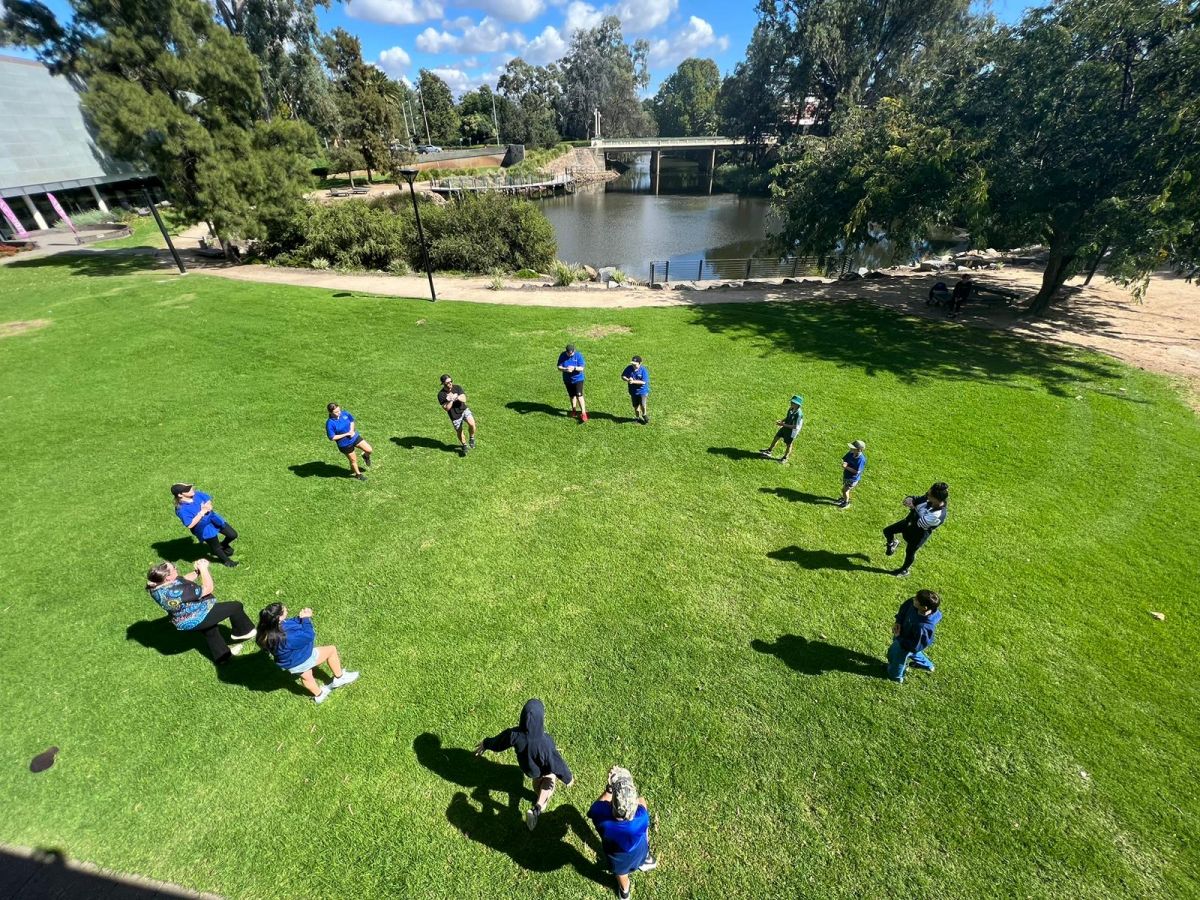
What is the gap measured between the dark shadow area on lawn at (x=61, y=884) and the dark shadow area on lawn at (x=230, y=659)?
1.84 meters

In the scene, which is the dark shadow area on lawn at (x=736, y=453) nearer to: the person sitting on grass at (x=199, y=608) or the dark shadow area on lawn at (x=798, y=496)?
the dark shadow area on lawn at (x=798, y=496)

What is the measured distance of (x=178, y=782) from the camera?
5.13 m

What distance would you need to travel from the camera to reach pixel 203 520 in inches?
283

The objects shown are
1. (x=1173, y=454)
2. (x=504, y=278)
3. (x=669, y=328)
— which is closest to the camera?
(x=1173, y=454)

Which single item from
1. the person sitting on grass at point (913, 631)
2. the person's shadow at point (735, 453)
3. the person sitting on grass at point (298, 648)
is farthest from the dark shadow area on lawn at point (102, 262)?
the person sitting on grass at point (913, 631)

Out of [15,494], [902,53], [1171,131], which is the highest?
[902,53]

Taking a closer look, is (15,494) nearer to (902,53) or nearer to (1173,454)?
(1173,454)

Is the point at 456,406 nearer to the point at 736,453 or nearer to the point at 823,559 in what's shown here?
the point at 736,453

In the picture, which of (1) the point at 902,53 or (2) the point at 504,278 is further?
(1) the point at 902,53

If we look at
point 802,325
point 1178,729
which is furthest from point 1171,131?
point 1178,729

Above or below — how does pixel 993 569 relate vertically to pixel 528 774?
below

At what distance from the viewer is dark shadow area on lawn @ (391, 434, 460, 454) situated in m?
10.8

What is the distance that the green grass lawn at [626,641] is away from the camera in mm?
4707

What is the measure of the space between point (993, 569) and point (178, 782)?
10572 mm
